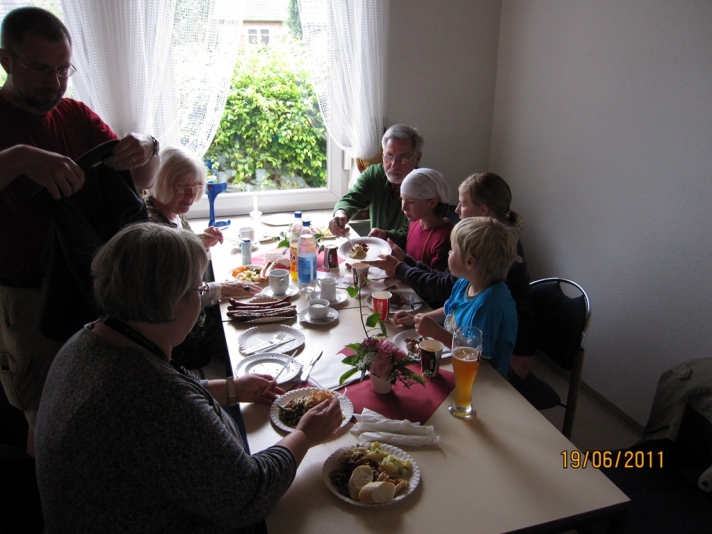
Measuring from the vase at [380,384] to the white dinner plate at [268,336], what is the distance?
1.19 ft

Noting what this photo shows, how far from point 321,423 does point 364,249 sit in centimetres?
138

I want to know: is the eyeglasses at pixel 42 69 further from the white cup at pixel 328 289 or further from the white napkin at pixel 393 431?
the white napkin at pixel 393 431

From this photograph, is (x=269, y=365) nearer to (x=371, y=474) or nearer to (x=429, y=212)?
(x=371, y=474)

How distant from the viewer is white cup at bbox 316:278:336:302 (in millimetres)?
2023

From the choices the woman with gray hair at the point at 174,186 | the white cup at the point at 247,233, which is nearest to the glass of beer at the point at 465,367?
the woman with gray hair at the point at 174,186

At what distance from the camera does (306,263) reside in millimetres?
2201

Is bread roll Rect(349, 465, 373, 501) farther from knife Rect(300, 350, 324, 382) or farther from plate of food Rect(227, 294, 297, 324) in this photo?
plate of food Rect(227, 294, 297, 324)

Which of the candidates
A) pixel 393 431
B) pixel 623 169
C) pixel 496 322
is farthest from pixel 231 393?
pixel 623 169

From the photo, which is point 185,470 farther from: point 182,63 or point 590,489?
point 182,63

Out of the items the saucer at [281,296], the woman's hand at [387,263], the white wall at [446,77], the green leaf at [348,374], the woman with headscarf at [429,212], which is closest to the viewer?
the green leaf at [348,374]

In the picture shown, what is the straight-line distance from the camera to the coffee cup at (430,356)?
4.82ft

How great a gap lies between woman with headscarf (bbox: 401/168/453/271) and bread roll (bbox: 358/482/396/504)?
142 centimetres

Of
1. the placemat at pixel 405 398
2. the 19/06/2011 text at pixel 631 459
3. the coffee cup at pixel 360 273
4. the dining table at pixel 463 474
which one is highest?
the coffee cup at pixel 360 273

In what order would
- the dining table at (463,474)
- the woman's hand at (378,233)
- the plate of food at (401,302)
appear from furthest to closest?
the woman's hand at (378,233), the plate of food at (401,302), the dining table at (463,474)
